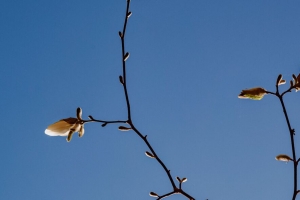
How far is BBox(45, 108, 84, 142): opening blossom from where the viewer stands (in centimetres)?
141

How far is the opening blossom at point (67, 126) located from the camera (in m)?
1.41

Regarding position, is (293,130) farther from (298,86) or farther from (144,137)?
(144,137)

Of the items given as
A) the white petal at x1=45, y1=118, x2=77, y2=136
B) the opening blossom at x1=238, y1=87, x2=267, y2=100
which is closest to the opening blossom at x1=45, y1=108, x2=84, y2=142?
the white petal at x1=45, y1=118, x2=77, y2=136

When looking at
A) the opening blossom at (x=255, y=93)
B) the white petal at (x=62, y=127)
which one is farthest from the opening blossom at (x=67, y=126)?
the opening blossom at (x=255, y=93)

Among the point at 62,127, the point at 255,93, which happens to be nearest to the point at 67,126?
the point at 62,127

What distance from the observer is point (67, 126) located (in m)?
1.41

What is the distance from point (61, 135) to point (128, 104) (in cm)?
42

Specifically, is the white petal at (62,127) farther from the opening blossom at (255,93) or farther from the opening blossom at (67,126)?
the opening blossom at (255,93)

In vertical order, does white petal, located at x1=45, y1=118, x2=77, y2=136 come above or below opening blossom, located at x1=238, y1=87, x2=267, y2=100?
below

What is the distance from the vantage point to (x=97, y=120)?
4.35ft

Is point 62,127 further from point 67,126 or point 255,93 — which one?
point 255,93

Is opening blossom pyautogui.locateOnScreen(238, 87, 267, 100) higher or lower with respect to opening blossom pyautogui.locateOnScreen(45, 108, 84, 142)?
higher

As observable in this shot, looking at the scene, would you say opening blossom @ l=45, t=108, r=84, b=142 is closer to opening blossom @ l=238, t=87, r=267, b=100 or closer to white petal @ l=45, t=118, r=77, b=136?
white petal @ l=45, t=118, r=77, b=136

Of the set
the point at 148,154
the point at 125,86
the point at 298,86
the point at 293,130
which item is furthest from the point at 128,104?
the point at 298,86
